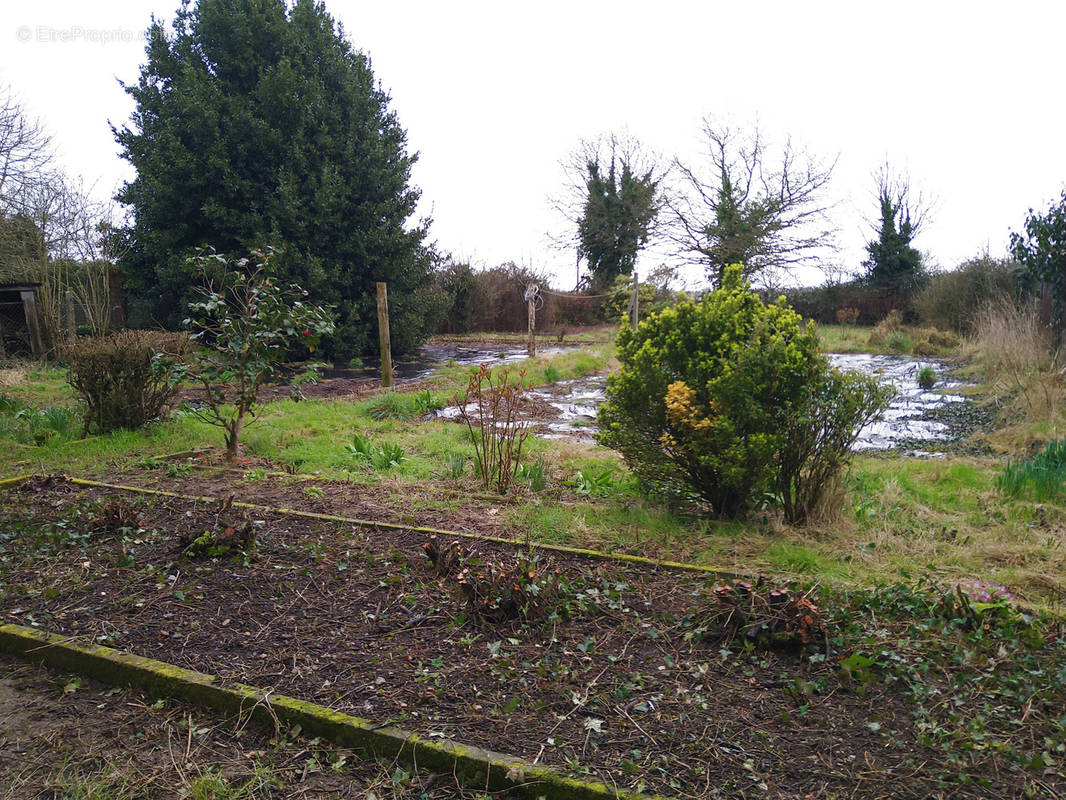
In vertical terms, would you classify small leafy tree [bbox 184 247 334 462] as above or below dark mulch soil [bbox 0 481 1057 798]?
above

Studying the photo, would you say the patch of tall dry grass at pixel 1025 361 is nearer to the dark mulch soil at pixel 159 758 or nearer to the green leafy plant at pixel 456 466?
the green leafy plant at pixel 456 466

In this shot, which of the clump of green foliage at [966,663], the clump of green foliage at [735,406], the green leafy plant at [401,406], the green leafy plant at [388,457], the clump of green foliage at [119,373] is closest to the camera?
the clump of green foliage at [966,663]

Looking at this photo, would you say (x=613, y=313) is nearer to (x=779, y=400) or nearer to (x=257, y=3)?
Result: (x=257, y=3)

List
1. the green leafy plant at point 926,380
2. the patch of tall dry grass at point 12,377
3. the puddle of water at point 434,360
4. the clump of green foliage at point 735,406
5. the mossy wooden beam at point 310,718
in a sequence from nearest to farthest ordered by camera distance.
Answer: the mossy wooden beam at point 310,718
the clump of green foliage at point 735,406
the patch of tall dry grass at point 12,377
the green leafy plant at point 926,380
the puddle of water at point 434,360

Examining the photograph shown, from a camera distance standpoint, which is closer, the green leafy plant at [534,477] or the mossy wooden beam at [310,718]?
the mossy wooden beam at [310,718]

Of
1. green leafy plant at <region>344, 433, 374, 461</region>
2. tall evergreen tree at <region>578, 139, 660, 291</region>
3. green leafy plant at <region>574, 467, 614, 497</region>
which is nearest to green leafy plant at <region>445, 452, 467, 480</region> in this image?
green leafy plant at <region>344, 433, 374, 461</region>

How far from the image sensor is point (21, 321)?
591 inches

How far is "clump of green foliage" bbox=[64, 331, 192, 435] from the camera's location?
6.82 meters

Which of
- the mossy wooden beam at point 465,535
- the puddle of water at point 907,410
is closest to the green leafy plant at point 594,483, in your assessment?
the mossy wooden beam at point 465,535

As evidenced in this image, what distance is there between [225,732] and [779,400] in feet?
10.4

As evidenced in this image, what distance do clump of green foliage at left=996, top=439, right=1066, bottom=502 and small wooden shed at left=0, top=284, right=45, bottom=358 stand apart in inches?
675

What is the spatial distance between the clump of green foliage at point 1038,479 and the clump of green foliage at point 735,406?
1.25m

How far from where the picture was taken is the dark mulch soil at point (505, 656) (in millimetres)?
2020

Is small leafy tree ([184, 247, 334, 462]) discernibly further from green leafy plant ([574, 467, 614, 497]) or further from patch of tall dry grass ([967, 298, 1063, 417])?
patch of tall dry grass ([967, 298, 1063, 417])
